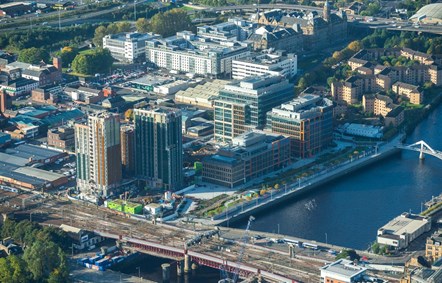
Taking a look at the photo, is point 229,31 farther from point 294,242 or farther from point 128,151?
point 294,242

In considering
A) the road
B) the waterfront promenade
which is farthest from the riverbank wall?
the road

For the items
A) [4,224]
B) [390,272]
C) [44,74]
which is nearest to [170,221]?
A: [4,224]

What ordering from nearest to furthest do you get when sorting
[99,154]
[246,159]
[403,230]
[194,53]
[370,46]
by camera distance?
[403,230]
[99,154]
[246,159]
[194,53]
[370,46]

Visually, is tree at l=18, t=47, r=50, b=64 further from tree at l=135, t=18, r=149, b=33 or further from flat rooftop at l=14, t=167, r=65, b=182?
flat rooftop at l=14, t=167, r=65, b=182

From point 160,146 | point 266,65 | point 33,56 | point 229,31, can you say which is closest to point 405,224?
point 160,146

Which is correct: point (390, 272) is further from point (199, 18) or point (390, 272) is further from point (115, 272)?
point (199, 18)
